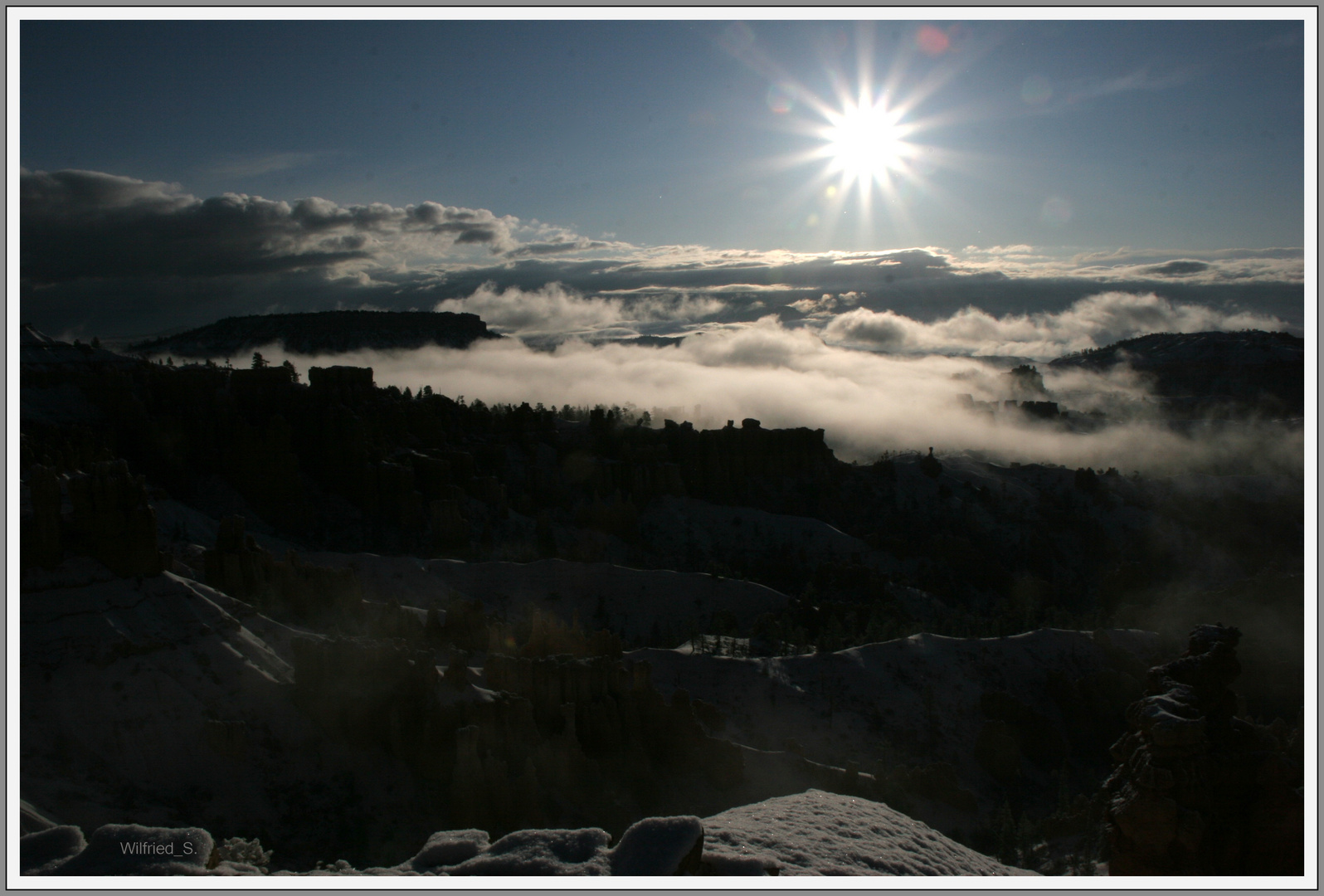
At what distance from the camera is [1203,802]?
19.8 meters

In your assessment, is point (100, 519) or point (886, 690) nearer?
point (100, 519)

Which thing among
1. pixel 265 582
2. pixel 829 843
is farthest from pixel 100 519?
pixel 829 843

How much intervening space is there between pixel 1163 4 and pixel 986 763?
39.1 meters

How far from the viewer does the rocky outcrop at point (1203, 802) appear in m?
19.5

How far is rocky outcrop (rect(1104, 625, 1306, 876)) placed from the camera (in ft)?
64.0

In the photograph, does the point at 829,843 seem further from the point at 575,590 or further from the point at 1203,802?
the point at 575,590

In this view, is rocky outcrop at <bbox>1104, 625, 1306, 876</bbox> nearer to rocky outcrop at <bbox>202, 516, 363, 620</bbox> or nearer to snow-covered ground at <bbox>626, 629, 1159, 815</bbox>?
snow-covered ground at <bbox>626, 629, 1159, 815</bbox>

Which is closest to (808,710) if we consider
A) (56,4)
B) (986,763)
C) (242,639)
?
(986,763)

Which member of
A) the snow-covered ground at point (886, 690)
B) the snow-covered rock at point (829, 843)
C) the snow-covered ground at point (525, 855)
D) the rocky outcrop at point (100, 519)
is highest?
the rocky outcrop at point (100, 519)

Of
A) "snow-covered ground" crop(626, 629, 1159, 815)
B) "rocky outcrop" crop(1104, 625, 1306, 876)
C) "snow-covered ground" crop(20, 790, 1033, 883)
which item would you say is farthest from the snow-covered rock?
"snow-covered ground" crop(626, 629, 1159, 815)

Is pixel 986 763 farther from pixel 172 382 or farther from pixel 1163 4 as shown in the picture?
pixel 172 382

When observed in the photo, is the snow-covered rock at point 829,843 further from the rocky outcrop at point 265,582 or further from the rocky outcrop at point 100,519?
the rocky outcrop at point 265,582

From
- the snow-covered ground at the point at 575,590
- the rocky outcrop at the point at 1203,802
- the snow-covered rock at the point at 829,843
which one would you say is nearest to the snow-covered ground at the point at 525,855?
the snow-covered rock at the point at 829,843

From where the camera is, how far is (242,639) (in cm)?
3191
